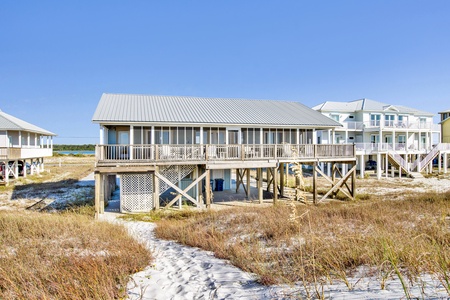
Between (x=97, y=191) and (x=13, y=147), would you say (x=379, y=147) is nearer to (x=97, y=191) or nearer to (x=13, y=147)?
(x=97, y=191)

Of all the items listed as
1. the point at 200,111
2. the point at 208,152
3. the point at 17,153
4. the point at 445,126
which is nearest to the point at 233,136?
the point at 200,111

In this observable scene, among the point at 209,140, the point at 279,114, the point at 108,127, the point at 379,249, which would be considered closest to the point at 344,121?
the point at 279,114

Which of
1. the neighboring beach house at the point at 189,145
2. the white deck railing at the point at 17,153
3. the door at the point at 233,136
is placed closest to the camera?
the neighboring beach house at the point at 189,145

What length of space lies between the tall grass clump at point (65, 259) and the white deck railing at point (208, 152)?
21.0 feet

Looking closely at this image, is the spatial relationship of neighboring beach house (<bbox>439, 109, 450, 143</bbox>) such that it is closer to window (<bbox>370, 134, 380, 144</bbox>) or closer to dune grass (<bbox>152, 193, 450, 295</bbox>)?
window (<bbox>370, 134, 380, 144</bbox>)

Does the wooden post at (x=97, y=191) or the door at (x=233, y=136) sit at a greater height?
the door at (x=233, y=136)

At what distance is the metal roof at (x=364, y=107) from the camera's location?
3590cm

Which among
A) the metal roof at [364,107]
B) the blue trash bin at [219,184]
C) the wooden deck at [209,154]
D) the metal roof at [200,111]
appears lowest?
the blue trash bin at [219,184]

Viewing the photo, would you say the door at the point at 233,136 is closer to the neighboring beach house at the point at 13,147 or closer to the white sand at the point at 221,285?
the white sand at the point at 221,285

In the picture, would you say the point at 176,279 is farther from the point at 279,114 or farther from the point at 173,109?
the point at 279,114

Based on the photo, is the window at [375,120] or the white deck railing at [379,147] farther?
the window at [375,120]

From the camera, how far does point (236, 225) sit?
33.9 ft

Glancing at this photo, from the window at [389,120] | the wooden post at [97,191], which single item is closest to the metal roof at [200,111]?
the wooden post at [97,191]

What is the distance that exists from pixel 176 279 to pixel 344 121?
35393 millimetres
